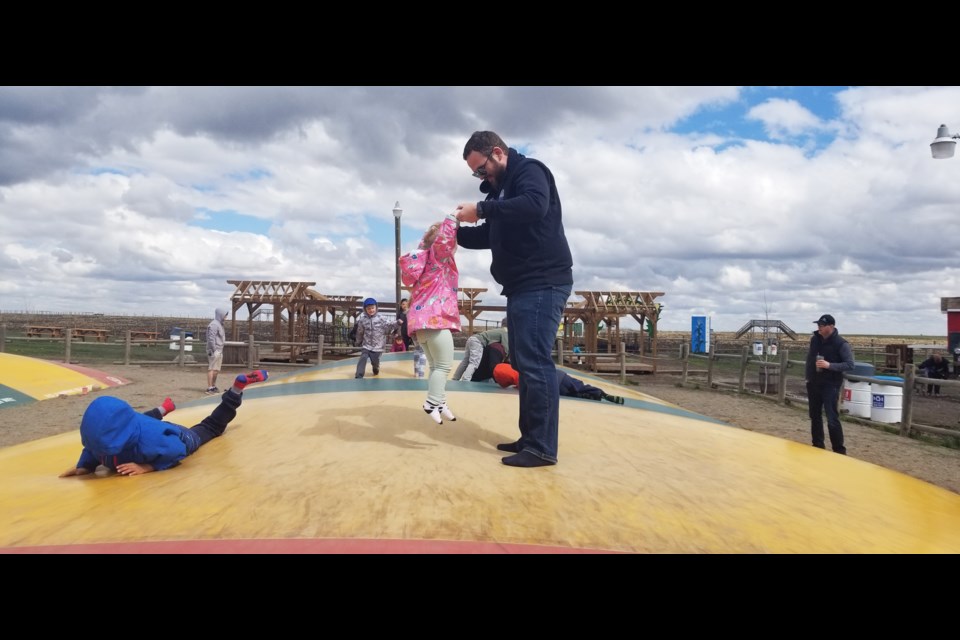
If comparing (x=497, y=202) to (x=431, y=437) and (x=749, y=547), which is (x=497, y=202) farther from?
(x=749, y=547)

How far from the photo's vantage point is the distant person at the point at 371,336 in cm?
662

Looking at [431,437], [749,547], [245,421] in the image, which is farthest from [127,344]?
[749,547]

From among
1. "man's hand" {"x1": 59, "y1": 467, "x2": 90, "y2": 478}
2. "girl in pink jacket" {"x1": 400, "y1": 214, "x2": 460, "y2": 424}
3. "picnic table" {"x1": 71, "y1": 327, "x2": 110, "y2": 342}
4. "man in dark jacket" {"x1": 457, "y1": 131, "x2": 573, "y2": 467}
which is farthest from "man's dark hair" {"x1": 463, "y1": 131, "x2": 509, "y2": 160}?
"picnic table" {"x1": 71, "y1": 327, "x2": 110, "y2": 342}

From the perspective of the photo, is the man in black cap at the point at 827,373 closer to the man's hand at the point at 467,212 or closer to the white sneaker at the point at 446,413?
the white sneaker at the point at 446,413

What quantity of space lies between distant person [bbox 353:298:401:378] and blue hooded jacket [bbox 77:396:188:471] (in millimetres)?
3566

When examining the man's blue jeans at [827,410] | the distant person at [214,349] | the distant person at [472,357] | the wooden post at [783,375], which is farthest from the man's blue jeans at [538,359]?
the wooden post at [783,375]

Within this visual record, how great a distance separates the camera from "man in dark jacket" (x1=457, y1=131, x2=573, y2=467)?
243cm

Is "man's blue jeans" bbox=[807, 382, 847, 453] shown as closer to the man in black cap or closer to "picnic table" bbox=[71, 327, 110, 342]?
Result: the man in black cap

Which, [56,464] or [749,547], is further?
[56,464]

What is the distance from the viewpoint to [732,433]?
3.92m

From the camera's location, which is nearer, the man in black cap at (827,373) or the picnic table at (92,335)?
the man in black cap at (827,373)

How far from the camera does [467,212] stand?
252 cm

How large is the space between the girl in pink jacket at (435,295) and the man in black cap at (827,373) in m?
4.38

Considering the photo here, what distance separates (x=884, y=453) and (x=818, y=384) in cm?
260
